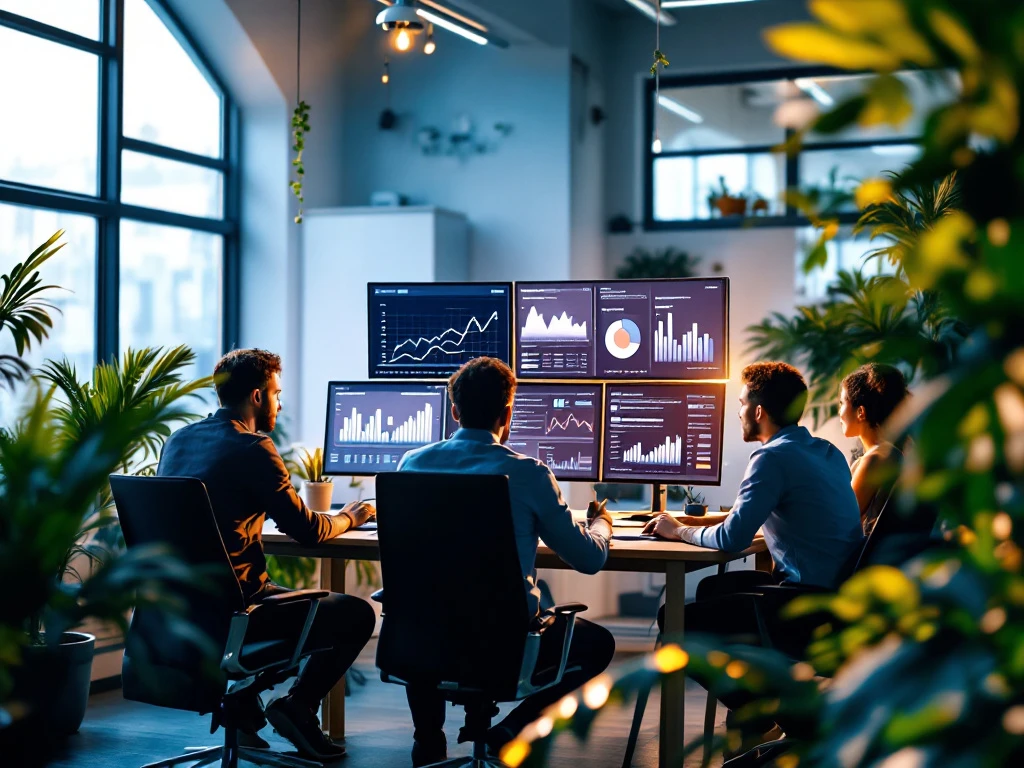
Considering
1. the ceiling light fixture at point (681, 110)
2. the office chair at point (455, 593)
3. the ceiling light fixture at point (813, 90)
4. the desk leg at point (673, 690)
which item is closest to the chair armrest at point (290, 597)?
the office chair at point (455, 593)

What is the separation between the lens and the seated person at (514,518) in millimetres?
3111

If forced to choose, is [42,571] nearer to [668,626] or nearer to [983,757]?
[983,757]

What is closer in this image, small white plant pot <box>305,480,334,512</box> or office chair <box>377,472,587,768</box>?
office chair <box>377,472,587,768</box>


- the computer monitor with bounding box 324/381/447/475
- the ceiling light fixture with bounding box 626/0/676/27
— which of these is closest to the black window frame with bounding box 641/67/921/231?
the ceiling light fixture with bounding box 626/0/676/27

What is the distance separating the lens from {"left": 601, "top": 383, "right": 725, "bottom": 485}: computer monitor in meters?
3.93

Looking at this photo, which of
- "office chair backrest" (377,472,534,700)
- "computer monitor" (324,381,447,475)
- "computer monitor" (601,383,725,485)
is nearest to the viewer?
"office chair backrest" (377,472,534,700)

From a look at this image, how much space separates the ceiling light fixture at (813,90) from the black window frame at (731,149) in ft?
0.16

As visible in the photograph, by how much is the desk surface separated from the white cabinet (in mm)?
2407

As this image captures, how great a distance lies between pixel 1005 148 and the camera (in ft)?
2.81

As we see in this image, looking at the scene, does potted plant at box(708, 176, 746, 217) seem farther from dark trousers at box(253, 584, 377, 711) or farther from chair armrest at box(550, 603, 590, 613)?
chair armrest at box(550, 603, 590, 613)

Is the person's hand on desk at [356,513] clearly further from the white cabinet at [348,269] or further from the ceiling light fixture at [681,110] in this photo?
the ceiling light fixture at [681,110]

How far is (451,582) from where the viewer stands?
9.77ft

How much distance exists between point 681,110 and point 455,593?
178 inches

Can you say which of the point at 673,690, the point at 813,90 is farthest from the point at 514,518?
the point at 813,90
